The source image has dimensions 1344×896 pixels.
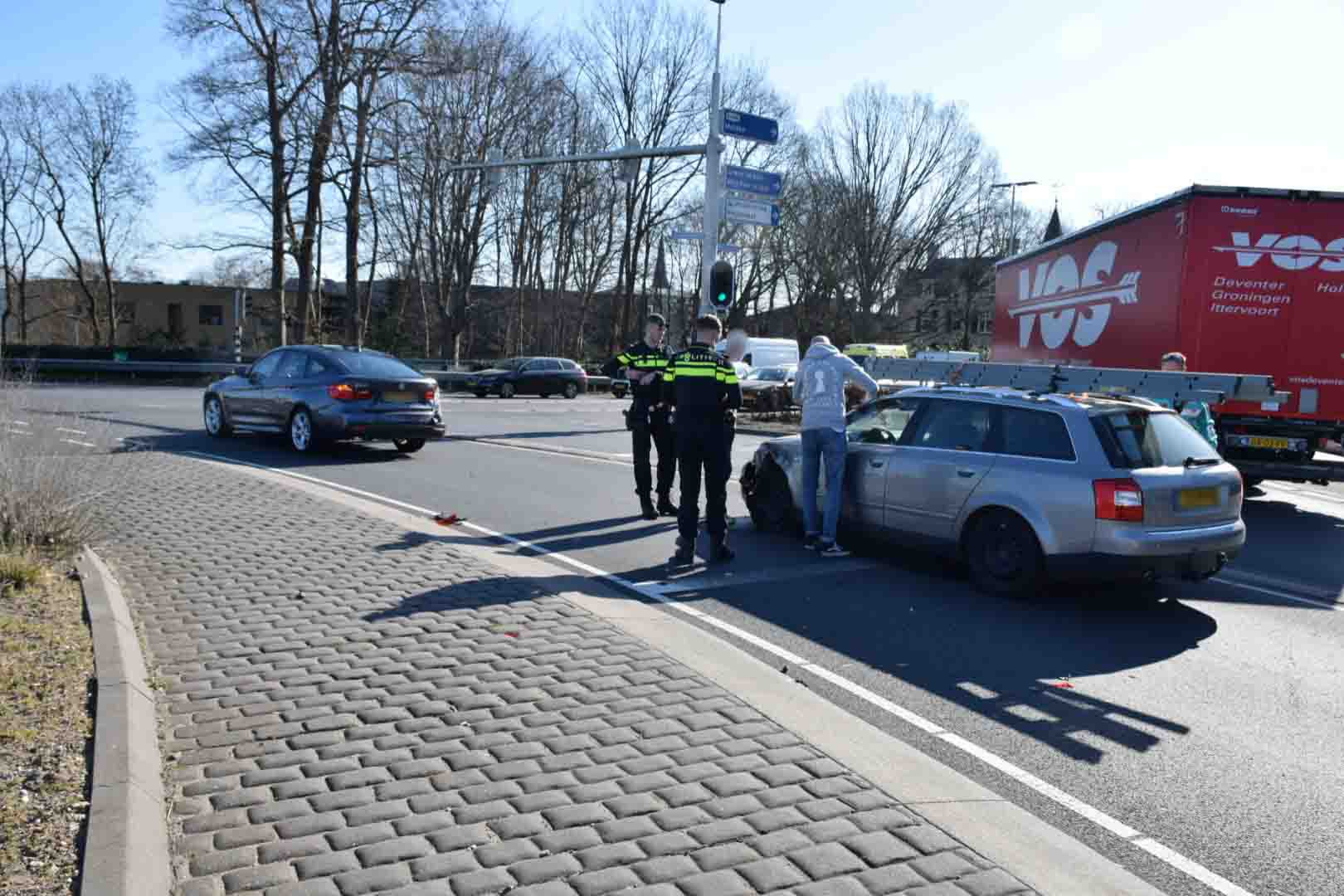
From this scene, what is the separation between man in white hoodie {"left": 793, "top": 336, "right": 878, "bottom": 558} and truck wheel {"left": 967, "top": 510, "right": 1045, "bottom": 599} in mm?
1324

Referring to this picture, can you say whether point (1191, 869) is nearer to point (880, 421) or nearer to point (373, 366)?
point (880, 421)

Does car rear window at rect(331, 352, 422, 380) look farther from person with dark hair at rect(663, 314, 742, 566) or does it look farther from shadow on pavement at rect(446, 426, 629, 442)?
person with dark hair at rect(663, 314, 742, 566)

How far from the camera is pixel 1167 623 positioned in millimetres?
7066

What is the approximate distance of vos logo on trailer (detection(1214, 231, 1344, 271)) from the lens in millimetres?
11695

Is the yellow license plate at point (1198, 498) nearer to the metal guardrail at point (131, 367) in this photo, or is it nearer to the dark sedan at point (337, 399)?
the dark sedan at point (337, 399)

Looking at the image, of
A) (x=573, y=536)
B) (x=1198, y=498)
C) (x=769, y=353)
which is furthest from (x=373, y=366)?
(x=769, y=353)

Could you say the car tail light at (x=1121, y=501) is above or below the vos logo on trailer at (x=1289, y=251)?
below

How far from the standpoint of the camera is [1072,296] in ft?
51.5

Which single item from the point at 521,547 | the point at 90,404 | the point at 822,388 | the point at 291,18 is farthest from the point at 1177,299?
the point at 291,18

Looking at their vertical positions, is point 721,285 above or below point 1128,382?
above

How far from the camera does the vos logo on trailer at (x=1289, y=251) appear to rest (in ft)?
38.4

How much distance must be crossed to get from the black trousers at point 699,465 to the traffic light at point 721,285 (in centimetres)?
831

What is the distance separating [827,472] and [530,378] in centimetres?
3155

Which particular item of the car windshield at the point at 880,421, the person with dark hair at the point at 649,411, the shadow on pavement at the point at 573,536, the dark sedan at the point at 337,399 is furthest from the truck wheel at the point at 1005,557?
the dark sedan at the point at 337,399
